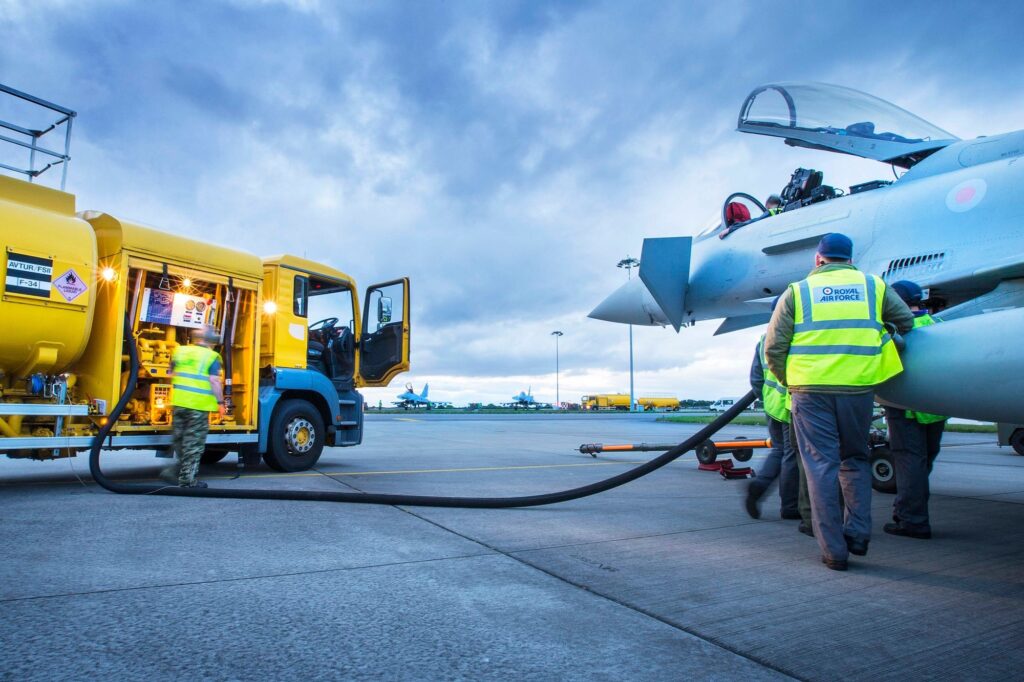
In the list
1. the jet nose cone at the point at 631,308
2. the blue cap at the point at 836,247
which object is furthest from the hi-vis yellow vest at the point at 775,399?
the jet nose cone at the point at 631,308

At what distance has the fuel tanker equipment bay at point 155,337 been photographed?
5.08 meters

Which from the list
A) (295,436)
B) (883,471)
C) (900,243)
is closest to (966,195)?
(900,243)

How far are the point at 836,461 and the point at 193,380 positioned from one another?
5.28 metres

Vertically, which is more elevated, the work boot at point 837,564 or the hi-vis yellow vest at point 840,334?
the hi-vis yellow vest at point 840,334

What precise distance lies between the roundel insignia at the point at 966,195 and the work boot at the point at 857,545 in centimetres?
358

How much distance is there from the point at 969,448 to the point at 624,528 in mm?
11814

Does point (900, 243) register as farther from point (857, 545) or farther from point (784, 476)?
point (857, 545)

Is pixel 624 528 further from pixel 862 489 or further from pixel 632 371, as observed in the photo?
pixel 632 371

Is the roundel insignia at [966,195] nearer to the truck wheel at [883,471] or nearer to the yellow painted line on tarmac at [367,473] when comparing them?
the truck wheel at [883,471]

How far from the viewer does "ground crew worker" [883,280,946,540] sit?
381cm

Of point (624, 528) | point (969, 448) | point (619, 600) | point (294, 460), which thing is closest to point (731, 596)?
point (619, 600)

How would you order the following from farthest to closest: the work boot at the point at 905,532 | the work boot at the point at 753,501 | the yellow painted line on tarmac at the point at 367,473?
the yellow painted line on tarmac at the point at 367,473 < the work boot at the point at 753,501 < the work boot at the point at 905,532

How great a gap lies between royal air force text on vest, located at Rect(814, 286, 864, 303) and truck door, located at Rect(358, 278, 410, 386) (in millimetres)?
5903

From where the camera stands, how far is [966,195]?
16.7 ft
